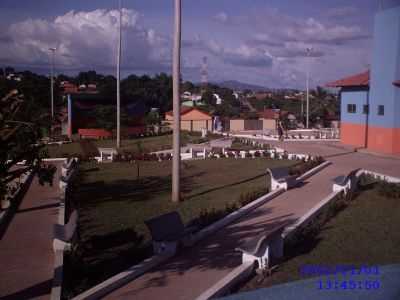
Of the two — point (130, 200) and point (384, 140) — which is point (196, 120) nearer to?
point (384, 140)

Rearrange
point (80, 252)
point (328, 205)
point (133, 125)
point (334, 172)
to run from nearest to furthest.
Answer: point (80, 252), point (328, 205), point (334, 172), point (133, 125)

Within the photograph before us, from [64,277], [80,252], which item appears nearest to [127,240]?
[80,252]

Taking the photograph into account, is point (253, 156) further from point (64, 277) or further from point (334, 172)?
point (64, 277)

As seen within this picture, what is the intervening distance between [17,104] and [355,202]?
30.4 feet

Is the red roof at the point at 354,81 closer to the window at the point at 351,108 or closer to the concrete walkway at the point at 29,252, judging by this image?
the window at the point at 351,108

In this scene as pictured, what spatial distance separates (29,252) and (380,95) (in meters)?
18.9

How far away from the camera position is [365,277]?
18.0ft

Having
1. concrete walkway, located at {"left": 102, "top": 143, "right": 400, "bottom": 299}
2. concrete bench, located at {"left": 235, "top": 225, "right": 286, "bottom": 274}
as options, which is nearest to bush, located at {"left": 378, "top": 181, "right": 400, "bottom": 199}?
concrete walkway, located at {"left": 102, "top": 143, "right": 400, "bottom": 299}

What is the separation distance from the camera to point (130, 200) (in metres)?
13.0

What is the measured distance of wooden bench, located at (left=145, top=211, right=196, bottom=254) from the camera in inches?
302

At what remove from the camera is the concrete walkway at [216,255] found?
6.38 meters

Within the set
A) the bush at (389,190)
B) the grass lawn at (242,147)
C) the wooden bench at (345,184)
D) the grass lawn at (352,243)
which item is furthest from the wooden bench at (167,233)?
the grass lawn at (242,147)

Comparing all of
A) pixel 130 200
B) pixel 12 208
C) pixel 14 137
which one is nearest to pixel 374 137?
pixel 130 200
